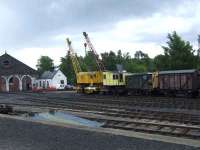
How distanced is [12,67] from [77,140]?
87217 mm

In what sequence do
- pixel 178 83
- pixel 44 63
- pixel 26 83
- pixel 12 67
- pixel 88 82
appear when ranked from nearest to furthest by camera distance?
1. pixel 178 83
2. pixel 88 82
3. pixel 26 83
4. pixel 12 67
5. pixel 44 63

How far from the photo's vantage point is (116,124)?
19703mm

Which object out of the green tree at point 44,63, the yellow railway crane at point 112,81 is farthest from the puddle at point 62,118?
the green tree at point 44,63

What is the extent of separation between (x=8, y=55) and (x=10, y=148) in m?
90.7

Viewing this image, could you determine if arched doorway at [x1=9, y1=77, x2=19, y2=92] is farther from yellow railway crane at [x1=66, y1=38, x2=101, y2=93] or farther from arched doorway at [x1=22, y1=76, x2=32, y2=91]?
yellow railway crane at [x1=66, y1=38, x2=101, y2=93]

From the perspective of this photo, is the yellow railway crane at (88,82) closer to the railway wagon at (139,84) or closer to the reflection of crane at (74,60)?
the railway wagon at (139,84)

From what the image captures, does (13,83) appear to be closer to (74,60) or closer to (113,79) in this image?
(74,60)

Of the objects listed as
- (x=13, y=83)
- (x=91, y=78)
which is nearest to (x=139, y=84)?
(x=91, y=78)

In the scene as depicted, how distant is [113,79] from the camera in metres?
58.1

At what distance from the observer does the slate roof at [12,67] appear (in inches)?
3862

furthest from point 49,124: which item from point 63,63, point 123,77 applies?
point 63,63

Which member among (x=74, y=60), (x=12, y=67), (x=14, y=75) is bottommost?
(x=14, y=75)

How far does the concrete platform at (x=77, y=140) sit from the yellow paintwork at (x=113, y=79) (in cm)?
3988

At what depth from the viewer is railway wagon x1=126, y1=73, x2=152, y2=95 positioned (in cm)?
5022
